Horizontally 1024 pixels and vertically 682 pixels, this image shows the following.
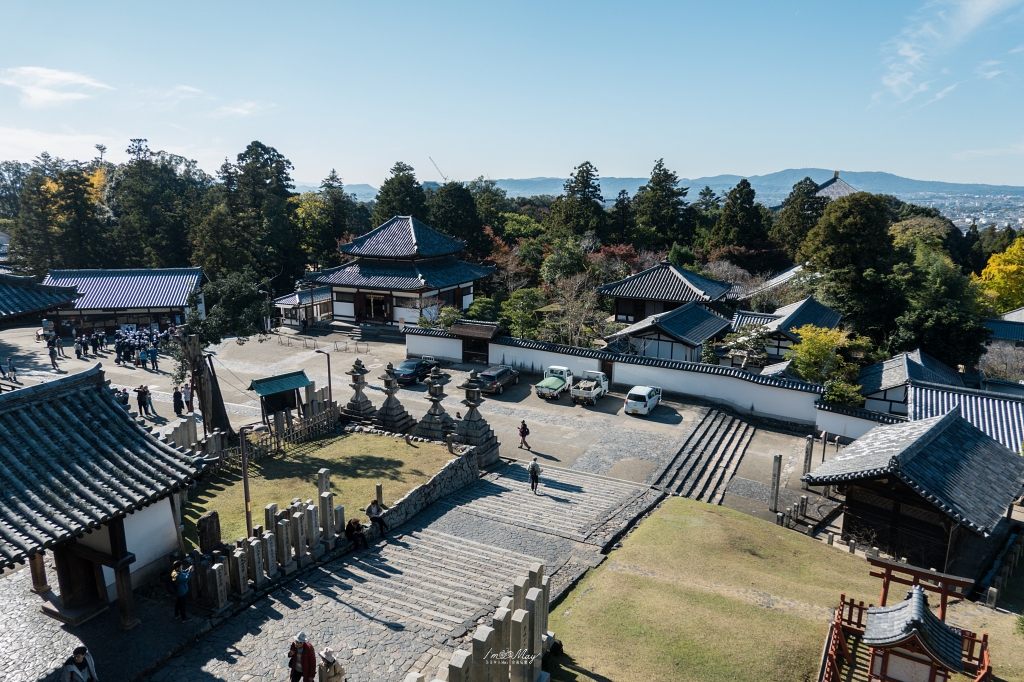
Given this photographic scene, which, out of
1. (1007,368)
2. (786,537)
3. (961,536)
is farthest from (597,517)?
(1007,368)

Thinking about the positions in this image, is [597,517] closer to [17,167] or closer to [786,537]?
[786,537]

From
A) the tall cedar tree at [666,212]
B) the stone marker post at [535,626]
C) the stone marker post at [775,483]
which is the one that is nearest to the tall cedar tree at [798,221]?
the tall cedar tree at [666,212]

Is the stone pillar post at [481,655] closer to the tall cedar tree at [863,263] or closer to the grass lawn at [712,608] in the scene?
the grass lawn at [712,608]

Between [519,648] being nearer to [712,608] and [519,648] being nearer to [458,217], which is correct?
[712,608]

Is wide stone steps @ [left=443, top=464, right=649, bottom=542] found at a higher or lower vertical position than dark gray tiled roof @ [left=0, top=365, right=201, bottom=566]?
lower

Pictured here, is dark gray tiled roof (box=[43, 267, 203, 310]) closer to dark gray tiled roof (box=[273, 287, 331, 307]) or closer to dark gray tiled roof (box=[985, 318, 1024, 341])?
dark gray tiled roof (box=[273, 287, 331, 307])

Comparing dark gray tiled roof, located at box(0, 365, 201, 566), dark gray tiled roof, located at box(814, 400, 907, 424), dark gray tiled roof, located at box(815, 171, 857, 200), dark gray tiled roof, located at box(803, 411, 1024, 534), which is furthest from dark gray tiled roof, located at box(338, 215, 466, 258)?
dark gray tiled roof, located at box(815, 171, 857, 200)
